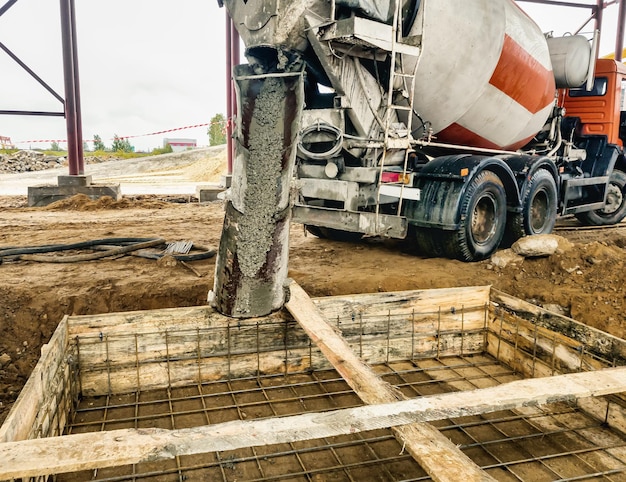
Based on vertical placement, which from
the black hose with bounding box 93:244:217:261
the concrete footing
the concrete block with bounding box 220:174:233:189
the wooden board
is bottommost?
the wooden board

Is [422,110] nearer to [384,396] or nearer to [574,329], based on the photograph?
[574,329]

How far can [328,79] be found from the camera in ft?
15.2

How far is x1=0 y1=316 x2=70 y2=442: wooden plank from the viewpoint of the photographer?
2.13 meters

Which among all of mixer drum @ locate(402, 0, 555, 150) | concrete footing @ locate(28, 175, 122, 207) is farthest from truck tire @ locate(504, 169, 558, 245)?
concrete footing @ locate(28, 175, 122, 207)

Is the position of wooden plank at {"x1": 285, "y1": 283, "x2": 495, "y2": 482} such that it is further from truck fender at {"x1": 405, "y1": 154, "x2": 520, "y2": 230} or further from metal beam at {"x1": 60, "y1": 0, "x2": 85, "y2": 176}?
metal beam at {"x1": 60, "y1": 0, "x2": 85, "y2": 176}

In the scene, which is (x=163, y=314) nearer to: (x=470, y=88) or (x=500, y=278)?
(x=500, y=278)

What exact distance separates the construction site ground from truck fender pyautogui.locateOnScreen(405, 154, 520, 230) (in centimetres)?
49

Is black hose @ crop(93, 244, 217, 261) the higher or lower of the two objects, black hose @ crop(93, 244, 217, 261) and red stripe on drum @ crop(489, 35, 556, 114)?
the lower

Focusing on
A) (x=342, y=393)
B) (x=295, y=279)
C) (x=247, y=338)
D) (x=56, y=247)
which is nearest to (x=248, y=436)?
(x=342, y=393)

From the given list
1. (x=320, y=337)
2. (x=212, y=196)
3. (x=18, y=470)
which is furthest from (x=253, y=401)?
(x=212, y=196)

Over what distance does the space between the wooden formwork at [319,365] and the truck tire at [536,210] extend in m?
2.04

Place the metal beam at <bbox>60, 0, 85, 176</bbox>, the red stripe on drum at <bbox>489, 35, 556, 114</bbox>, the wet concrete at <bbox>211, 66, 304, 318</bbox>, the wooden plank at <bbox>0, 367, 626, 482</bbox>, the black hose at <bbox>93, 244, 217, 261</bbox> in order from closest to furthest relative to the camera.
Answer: the wooden plank at <bbox>0, 367, 626, 482</bbox> → the wet concrete at <bbox>211, 66, 304, 318</bbox> → the black hose at <bbox>93, 244, 217, 261</bbox> → the red stripe on drum at <bbox>489, 35, 556, 114</bbox> → the metal beam at <bbox>60, 0, 85, 176</bbox>

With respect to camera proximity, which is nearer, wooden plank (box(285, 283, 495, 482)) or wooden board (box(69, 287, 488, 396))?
wooden plank (box(285, 283, 495, 482))

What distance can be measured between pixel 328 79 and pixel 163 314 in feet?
8.06
